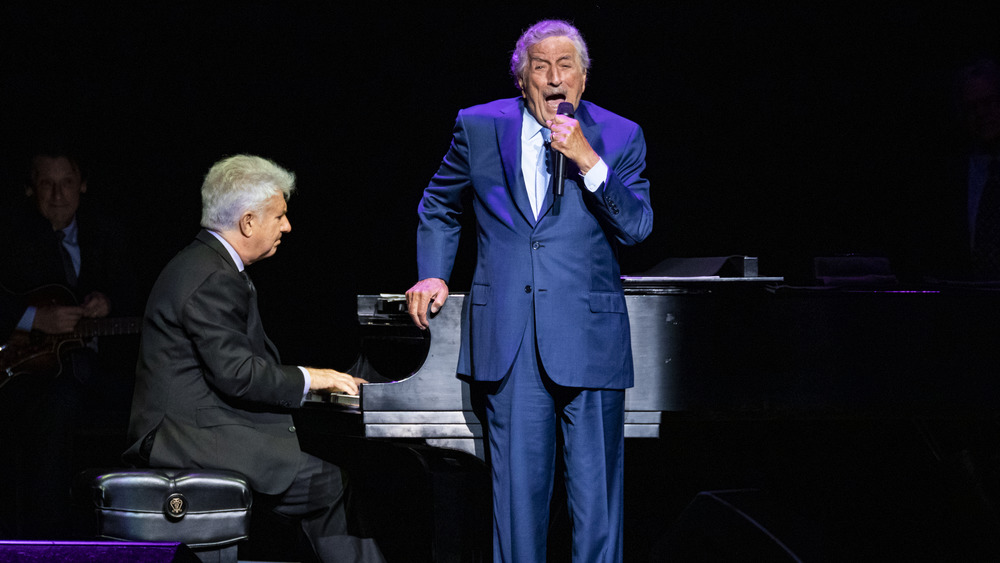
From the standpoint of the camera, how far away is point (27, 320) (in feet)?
12.7

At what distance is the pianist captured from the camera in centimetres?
237

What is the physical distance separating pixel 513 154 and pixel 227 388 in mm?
990

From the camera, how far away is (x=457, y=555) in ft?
8.96

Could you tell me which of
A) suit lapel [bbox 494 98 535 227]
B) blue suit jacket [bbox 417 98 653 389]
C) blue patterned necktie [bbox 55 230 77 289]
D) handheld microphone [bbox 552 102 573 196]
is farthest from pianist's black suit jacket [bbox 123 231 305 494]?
blue patterned necktie [bbox 55 230 77 289]

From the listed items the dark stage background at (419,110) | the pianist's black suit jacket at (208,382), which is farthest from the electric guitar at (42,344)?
the pianist's black suit jacket at (208,382)

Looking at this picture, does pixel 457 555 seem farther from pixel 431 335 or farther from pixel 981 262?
pixel 981 262

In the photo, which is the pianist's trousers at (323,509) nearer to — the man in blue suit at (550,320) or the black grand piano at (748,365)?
the black grand piano at (748,365)

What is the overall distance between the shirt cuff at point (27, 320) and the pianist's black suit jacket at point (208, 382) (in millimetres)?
1716

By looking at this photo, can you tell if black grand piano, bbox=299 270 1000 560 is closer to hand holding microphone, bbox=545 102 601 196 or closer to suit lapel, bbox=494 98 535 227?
suit lapel, bbox=494 98 535 227

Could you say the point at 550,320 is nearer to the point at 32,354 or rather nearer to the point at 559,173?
the point at 559,173

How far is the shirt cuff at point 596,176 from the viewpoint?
6.42 ft

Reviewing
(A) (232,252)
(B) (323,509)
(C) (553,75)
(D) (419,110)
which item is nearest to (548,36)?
(C) (553,75)

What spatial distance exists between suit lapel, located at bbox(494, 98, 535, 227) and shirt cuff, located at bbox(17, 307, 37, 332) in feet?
8.92

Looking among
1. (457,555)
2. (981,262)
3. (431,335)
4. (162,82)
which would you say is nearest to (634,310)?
(431,335)
